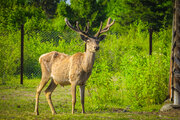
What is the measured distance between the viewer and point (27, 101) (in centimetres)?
1059

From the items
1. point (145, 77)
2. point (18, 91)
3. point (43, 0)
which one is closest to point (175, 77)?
point (145, 77)

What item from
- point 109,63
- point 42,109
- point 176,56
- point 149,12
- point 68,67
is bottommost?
point 42,109

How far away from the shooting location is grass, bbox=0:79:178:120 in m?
7.86

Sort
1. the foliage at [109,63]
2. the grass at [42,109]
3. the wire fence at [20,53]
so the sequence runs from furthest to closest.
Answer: the wire fence at [20,53] → the foliage at [109,63] → the grass at [42,109]

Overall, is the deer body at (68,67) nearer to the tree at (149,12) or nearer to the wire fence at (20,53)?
the wire fence at (20,53)

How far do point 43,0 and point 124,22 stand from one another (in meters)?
22.9

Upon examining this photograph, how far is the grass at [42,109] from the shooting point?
7.86m

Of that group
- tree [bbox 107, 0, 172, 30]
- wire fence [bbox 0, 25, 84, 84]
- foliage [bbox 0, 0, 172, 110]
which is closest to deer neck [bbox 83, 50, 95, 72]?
foliage [bbox 0, 0, 172, 110]

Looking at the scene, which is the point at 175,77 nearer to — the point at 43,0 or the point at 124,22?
the point at 124,22

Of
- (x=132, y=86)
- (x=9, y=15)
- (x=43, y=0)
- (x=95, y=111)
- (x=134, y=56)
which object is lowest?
(x=95, y=111)

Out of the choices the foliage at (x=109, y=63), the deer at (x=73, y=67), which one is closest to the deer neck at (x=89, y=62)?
the deer at (x=73, y=67)

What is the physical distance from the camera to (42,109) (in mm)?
9438

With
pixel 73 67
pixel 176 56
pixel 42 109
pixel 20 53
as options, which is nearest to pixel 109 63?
pixel 176 56

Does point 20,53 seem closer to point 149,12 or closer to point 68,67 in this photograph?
point 68,67
